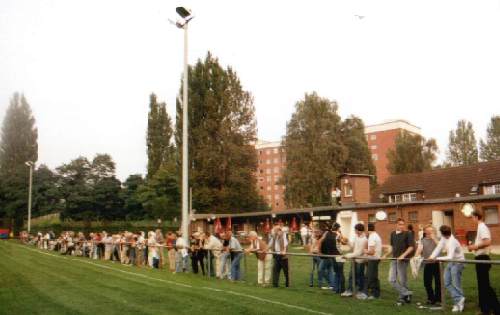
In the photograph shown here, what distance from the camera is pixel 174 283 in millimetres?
16656

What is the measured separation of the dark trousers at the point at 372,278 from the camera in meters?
13.0

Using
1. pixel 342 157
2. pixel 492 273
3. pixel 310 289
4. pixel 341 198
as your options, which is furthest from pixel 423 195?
pixel 492 273

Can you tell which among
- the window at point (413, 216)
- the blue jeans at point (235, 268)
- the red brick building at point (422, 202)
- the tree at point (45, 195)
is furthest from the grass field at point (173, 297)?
the tree at point (45, 195)

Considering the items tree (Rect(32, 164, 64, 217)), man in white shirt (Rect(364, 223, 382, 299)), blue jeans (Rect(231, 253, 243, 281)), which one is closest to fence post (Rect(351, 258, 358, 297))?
man in white shirt (Rect(364, 223, 382, 299))

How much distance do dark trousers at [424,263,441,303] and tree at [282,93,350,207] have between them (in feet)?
149

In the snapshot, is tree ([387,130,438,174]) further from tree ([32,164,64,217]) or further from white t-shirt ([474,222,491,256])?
white t-shirt ([474,222,491,256])

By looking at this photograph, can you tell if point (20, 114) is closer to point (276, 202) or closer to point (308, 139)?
point (308, 139)

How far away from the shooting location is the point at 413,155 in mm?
64375

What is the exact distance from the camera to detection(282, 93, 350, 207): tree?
5791cm

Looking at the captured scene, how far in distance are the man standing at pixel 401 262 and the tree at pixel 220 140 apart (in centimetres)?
4389

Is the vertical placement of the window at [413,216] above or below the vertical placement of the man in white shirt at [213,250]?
above

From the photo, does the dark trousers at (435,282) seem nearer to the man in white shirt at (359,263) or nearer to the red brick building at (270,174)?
the man in white shirt at (359,263)

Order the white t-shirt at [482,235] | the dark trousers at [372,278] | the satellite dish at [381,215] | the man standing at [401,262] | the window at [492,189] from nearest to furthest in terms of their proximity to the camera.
Answer: the white t-shirt at [482,235] < the man standing at [401,262] < the dark trousers at [372,278] < the window at [492,189] < the satellite dish at [381,215]

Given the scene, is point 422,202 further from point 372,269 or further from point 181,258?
point 372,269
